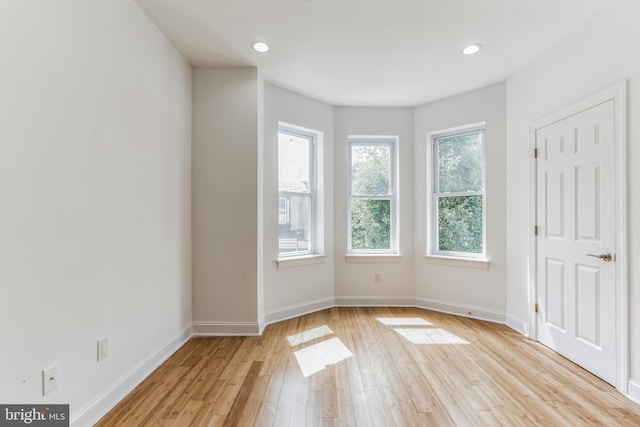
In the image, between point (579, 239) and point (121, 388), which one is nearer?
point (121, 388)

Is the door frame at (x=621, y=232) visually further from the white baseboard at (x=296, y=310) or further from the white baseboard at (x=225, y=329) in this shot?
the white baseboard at (x=225, y=329)

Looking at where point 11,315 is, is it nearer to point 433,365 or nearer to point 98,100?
point 98,100

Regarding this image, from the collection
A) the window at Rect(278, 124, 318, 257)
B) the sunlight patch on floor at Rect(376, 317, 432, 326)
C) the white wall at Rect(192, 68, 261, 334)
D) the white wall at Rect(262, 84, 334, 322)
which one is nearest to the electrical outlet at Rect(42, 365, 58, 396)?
the white wall at Rect(192, 68, 261, 334)

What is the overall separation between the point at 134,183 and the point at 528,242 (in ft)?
11.2

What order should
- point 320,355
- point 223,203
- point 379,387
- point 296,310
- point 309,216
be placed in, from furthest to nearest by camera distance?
point 309,216
point 296,310
point 223,203
point 320,355
point 379,387

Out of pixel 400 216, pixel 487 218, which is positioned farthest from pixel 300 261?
pixel 487 218

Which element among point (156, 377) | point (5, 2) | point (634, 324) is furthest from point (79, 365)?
point (634, 324)

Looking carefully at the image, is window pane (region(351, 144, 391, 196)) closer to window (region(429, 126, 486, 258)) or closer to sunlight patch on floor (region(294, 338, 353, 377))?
window (region(429, 126, 486, 258))

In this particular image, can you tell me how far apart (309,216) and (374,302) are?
1.41 meters

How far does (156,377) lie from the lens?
2.12 metres

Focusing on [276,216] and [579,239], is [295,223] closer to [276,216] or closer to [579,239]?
[276,216]

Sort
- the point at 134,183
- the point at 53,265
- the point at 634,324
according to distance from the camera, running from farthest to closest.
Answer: the point at 134,183
the point at 634,324
the point at 53,265

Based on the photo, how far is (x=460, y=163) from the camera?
3.61 m

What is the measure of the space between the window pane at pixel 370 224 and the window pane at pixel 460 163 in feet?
2.53
